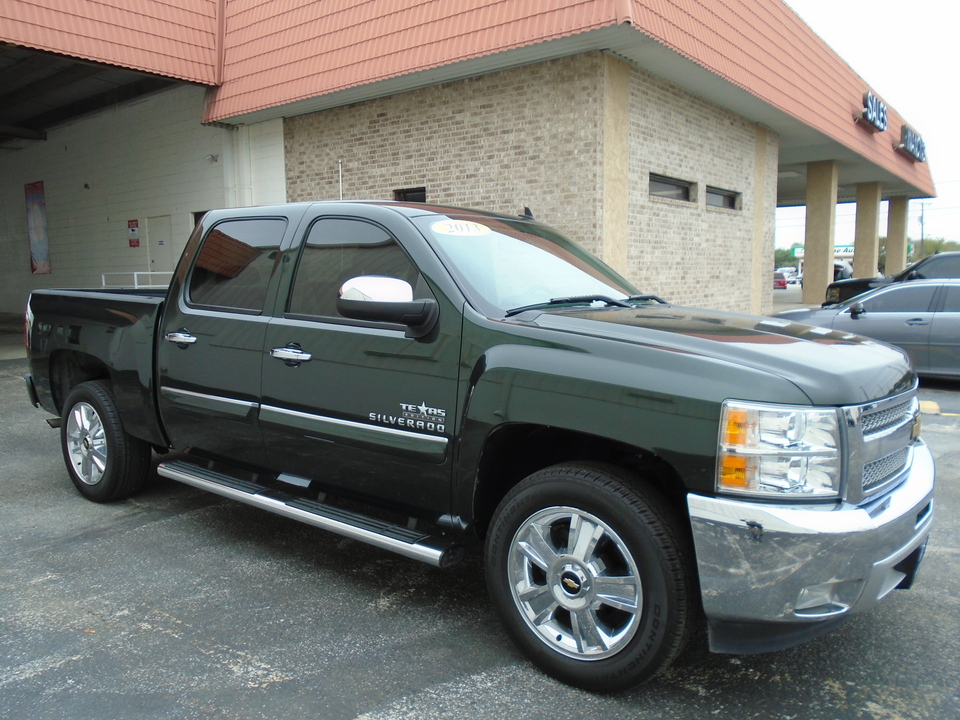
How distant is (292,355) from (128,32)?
12.4m

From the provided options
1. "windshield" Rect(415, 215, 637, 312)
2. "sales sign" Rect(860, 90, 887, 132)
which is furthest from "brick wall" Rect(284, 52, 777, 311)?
"windshield" Rect(415, 215, 637, 312)

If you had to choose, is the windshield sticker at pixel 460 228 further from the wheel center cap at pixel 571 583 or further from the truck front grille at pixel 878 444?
the truck front grille at pixel 878 444

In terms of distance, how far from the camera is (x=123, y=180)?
750 inches

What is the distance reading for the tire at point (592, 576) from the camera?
259cm

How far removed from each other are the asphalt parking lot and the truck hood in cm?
112

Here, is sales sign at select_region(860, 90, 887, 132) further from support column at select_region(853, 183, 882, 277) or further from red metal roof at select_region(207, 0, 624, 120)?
red metal roof at select_region(207, 0, 624, 120)

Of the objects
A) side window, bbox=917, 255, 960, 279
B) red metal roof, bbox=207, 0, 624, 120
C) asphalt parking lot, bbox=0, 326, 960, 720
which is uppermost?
red metal roof, bbox=207, 0, 624, 120

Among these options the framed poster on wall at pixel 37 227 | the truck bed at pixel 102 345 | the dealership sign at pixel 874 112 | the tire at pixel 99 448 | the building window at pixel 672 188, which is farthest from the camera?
the framed poster on wall at pixel 37 227

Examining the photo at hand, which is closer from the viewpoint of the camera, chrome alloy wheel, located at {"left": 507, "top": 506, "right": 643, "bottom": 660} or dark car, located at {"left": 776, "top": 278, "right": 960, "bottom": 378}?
chrome alloy wheel, located at {"left": 507, "top": 506, "right": 643, "bottom": 660}

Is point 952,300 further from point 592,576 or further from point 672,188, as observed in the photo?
point 592,576

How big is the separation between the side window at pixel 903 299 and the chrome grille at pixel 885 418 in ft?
26.6

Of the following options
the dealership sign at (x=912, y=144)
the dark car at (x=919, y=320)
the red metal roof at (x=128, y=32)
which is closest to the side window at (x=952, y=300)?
the dark car at (x=919, y=320)

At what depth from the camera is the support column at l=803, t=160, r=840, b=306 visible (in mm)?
22047

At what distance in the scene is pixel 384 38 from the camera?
12102 mm
